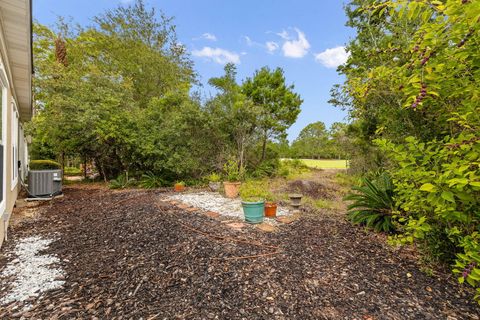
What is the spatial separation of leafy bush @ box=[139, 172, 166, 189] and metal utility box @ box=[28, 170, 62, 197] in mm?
2520

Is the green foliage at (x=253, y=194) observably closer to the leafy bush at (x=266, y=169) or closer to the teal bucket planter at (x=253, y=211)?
the teal bucket planter at (x=253, y=211)

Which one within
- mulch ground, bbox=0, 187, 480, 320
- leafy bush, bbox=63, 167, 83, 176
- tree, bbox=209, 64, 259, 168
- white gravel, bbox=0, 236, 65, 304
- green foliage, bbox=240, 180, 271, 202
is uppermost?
tree, bbox=209, 64, 259, 168

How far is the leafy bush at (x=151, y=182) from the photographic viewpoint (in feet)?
26.5

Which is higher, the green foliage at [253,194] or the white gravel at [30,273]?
the green foliage at [253,194]

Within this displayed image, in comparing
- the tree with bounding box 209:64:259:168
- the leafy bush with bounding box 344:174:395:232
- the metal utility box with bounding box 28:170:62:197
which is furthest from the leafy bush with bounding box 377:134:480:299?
the metal utility box with bounding box 28:170:62:197

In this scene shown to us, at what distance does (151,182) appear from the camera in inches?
320

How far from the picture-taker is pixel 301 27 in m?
9.43

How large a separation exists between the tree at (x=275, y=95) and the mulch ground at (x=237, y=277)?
7940 mm

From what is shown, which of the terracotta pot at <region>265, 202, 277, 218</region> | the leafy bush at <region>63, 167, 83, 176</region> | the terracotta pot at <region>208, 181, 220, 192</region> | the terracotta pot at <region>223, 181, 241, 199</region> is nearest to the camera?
the terracotta pot at <region>265, 202, 277, 218</region>

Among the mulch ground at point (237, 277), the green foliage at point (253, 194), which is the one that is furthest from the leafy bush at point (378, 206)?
the green foliage at point (253, 194)

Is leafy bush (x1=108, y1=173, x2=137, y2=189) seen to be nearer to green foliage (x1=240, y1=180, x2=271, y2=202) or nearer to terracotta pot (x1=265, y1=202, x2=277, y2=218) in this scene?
green foliage (x1=240, y1=180, x2=271, y2=202)

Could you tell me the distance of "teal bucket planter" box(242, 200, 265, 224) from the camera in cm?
375

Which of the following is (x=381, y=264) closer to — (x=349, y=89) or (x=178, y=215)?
(x=349, y=89)

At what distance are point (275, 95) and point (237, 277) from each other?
33.0 ft
